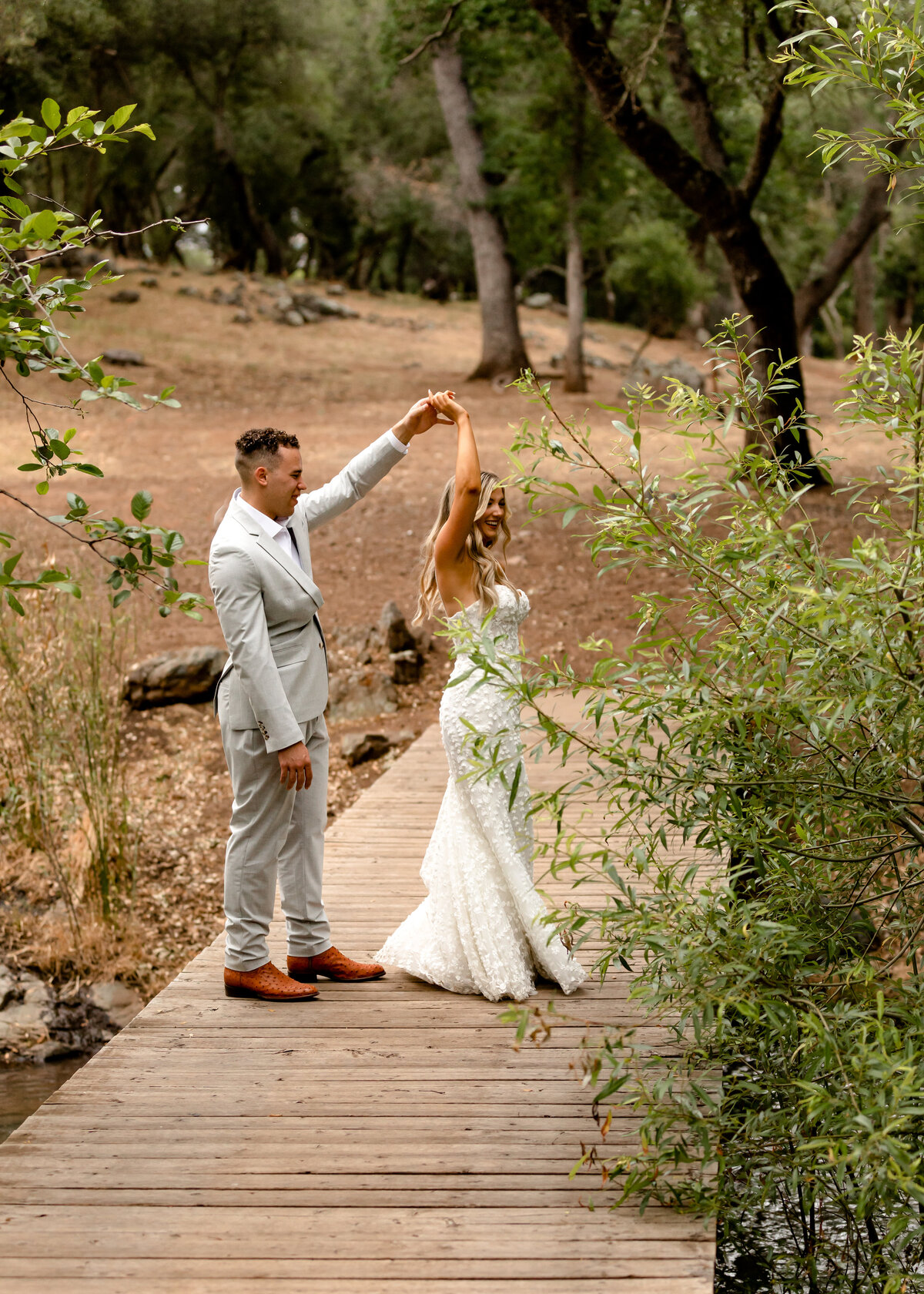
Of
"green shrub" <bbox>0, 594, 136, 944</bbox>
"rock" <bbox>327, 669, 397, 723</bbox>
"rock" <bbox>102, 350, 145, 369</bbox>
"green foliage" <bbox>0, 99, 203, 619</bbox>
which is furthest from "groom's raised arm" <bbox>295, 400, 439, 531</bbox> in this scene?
"rock" <bbox>102, 350, 145, 369</bbox>

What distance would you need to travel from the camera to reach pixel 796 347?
12016 mm

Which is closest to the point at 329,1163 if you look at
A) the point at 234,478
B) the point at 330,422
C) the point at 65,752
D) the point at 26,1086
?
the point at 26,1086

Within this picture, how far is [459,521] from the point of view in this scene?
4141mm

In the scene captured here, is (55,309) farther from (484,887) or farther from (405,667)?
(405,667)

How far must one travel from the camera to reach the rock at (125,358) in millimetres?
20172

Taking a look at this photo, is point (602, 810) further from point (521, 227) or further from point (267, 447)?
point (521, 227)

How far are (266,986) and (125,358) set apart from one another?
58.1 ft

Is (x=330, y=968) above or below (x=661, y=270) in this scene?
below

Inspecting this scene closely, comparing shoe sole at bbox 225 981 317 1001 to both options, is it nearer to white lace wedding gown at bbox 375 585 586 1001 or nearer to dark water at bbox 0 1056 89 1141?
white lace wedding gown at bbox 375 585 586 1001

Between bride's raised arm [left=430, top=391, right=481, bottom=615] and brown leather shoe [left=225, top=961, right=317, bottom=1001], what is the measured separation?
4.43 ft

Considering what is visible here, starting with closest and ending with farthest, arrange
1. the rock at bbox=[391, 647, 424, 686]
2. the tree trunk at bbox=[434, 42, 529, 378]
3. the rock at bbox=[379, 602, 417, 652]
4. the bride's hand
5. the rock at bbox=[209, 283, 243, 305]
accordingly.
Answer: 1. the bride's hand
2. the rock at bbox=[391, 647, 424, 686]
3. the rock at bbox=[379, 602, 417, 652]
4. the tree trunk at bbox=[434, 42, 529, 378]
5. the rock at bbox=[209, 283, 243, 305]

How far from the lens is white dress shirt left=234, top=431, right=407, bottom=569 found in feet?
13.3

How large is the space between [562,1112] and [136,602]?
7.94 meters

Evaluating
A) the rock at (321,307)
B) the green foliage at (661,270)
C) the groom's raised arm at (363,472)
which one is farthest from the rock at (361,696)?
the rock at (321,307)
